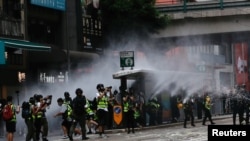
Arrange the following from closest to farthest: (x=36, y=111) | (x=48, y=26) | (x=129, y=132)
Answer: (x=36, y=111) → (x=129, y=132) → (x=48, y=26)

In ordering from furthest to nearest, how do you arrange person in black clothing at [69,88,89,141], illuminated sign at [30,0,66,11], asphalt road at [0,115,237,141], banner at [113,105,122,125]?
illuminated sign at [30,0,66,11], banner at [113,105,122,125], person in black clothing at [69,88,89,141], asphalt road at [0,115,237,141]

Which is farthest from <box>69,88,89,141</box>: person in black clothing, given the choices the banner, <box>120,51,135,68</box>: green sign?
<box>120,51,135,68</box>: green sign

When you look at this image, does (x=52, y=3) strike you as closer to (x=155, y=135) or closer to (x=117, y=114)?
(x=117, y=114)

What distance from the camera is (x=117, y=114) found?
23.3m

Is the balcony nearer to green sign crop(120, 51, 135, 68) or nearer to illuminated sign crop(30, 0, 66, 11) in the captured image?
illuminated sign crop(30, 0, 66, 11)

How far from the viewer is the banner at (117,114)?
22906mm

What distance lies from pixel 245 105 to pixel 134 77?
5.19 m

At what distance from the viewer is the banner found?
22906mm

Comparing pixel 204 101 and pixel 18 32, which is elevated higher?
pixel 18 32

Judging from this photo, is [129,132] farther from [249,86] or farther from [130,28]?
[249,86]

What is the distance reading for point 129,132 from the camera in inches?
851

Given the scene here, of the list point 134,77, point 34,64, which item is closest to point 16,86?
point 34,64

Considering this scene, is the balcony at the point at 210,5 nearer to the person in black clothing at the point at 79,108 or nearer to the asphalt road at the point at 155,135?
the asphalt road at the point at 155,135

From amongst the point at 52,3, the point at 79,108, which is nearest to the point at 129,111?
the point at 79,108
